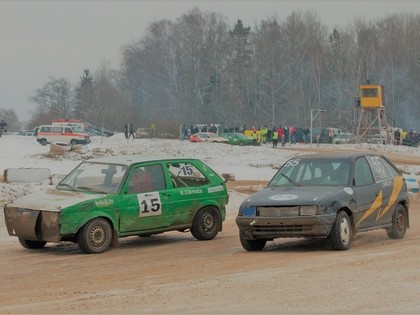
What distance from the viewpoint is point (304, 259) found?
11.4 metres

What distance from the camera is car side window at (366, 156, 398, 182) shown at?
13617 millimetres

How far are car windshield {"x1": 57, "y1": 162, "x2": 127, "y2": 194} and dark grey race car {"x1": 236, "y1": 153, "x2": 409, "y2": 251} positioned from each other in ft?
6.86

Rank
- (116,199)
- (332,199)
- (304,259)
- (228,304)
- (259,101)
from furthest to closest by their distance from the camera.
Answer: (259,101) < (116,199) < (332,199) < (304,259) < (228,304)

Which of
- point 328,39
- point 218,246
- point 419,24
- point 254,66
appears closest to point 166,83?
point 254,66

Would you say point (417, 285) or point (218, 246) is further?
point (218, 246)

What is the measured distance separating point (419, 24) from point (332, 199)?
291 feet

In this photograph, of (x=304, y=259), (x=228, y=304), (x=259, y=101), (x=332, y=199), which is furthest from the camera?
(x=259, y=101)

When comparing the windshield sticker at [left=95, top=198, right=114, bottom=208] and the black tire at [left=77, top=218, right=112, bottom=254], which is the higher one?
the windshield sticker at [left=95, top=198, right=114, bottom=208]

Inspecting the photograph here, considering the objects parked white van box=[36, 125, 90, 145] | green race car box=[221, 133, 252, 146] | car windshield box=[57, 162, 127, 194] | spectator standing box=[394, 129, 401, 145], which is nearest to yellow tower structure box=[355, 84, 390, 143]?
spectator standing box=[394, 129, 401, 145]

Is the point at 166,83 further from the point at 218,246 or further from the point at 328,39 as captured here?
the point at 218,246

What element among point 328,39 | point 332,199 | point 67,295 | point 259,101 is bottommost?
point 67,295

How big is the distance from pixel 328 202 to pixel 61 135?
52.3m

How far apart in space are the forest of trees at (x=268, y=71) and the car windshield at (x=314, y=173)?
7653cm

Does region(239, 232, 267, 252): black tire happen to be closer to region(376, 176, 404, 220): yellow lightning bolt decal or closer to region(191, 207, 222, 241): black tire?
region(191, 207, 222, 241): black tire
